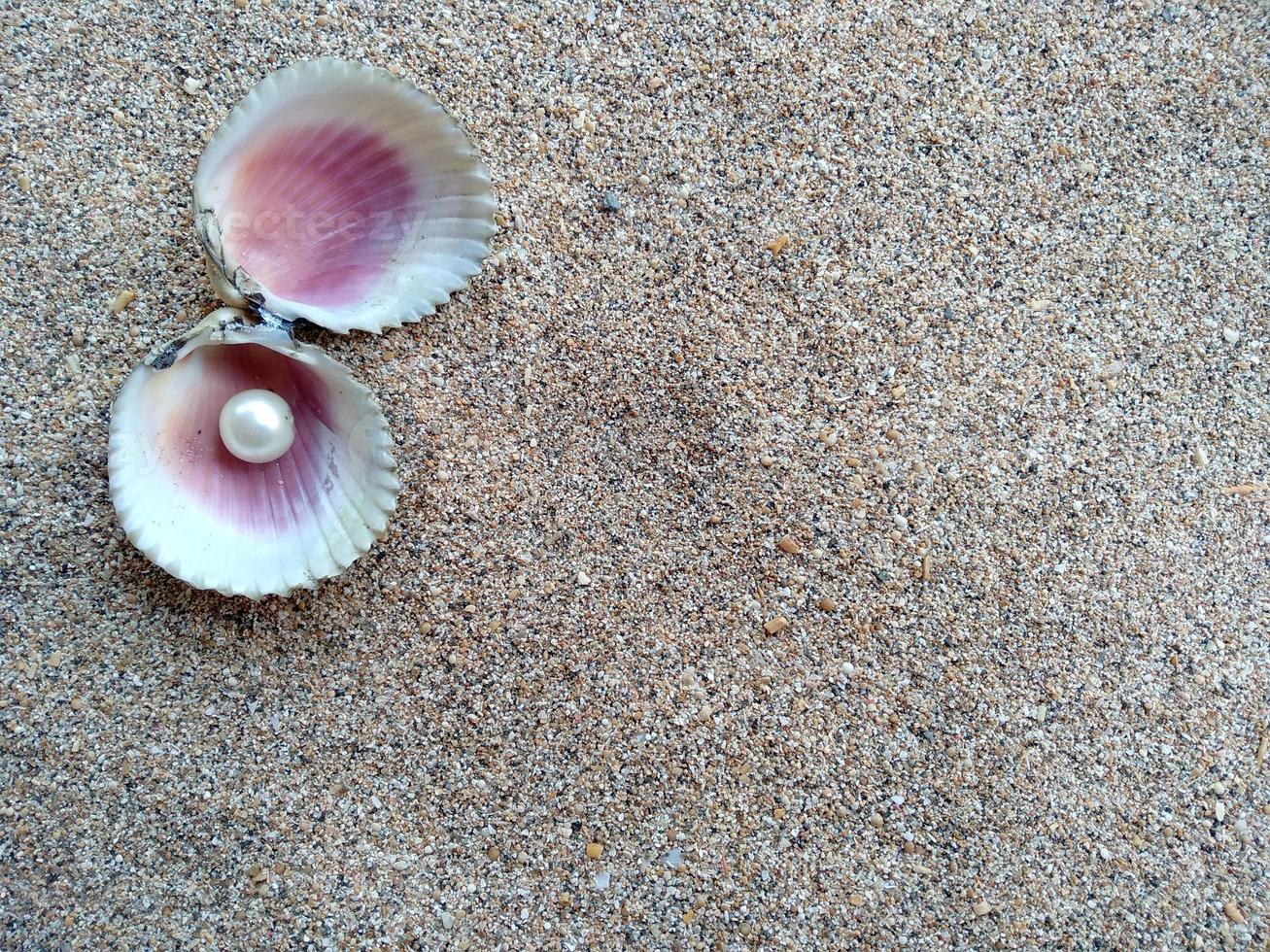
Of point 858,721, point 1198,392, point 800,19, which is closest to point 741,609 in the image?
point 858,721

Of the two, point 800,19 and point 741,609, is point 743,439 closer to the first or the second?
point 741,609

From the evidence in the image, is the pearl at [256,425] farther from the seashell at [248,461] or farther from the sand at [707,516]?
the sand at [707,516]

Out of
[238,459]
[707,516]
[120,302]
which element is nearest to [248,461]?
[238,459]

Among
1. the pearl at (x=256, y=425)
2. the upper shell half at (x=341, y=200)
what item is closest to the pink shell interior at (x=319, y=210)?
the upper shell half at (x=341, y=200)

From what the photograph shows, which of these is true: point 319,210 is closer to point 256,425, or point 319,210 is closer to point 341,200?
point 341,200

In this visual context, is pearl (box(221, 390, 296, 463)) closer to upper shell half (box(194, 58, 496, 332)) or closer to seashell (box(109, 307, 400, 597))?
seashell (box(109, 307, 400, 597))
